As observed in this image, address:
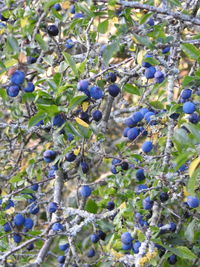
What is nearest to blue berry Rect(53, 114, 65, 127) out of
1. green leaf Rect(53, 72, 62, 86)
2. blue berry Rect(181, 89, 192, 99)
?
green leaf Rect(53, 72, 62, 86)

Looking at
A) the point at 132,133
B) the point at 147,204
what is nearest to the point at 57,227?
the point at 147,204

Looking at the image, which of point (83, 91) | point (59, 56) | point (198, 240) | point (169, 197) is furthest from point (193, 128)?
point (59, 56)

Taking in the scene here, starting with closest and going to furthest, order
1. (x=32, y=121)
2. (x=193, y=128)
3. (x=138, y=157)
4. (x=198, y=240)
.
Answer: (x=193, y=128), (x=32, y=121), (x=138, y=157), (x=198, y=240)

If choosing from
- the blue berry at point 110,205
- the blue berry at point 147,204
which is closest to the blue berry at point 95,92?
the blue berry at point 147,204

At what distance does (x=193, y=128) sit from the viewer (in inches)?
59.3

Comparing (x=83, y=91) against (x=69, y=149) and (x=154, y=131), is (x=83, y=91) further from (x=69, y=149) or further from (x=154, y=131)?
(x=154, y=131)

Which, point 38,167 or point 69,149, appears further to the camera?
point 38,167

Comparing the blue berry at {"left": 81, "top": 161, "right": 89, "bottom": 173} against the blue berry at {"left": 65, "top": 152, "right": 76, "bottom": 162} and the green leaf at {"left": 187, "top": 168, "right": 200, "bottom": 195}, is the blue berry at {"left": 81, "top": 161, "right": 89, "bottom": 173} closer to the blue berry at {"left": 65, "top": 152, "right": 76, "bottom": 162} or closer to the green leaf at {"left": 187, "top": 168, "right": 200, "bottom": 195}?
the blue berry at {"left": 65, "top": 152, "right": 76, "bottom": 162}

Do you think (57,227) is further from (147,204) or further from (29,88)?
(29,88)

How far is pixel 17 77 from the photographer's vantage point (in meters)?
1.75

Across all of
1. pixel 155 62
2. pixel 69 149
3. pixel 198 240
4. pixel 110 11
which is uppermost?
pixel 110 11

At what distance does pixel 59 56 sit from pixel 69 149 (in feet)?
2.00

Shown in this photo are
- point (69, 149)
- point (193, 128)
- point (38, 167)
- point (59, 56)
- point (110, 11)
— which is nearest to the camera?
point (193, 128)

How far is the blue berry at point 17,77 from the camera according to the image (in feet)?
5.72
